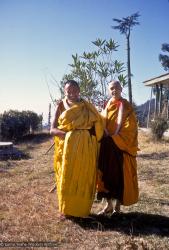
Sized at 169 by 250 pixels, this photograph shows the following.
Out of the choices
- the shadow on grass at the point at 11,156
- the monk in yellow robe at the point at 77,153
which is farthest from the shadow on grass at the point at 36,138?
the monk in yellow robe at the point at 77,153

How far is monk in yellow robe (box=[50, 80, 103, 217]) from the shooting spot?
17.5 feet

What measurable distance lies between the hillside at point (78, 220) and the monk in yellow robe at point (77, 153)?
297 mm

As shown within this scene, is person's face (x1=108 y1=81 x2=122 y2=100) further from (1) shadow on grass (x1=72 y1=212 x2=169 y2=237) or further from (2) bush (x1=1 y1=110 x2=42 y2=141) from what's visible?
(2) bush (x1=1 y1=110 x2=42 y2=141)

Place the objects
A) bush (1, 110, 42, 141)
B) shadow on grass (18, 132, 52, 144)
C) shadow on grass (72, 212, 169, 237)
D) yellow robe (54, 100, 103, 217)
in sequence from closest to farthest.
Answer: shadow on grass (72, 212, 169, 237) → yellow robe (54, 100, 103, 217) → shadow on grass (18, 132, 52, 144) → bush (1, 110, 42, 141)

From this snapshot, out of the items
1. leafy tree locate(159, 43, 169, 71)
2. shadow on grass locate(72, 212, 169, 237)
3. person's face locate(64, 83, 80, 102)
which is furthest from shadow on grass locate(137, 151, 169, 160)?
leafy tree locate(159, 43, 169, 71)

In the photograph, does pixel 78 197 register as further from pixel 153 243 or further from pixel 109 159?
pixel 153 243

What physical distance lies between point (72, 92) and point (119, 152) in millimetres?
1091

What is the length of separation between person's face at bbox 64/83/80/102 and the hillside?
171 cm

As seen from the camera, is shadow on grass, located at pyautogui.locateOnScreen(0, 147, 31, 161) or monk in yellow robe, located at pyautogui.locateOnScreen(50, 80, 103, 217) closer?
monk in yellow robe, located at pyautogui.locateOnScreen(50, 80, 103, 217)

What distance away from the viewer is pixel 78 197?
5332 mm

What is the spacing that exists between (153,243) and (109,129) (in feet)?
5.86

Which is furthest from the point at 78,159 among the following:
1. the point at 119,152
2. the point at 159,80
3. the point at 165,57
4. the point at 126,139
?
the point at 165,57

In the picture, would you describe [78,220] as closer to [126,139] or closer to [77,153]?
[77,153]

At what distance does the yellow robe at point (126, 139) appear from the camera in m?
5.62
